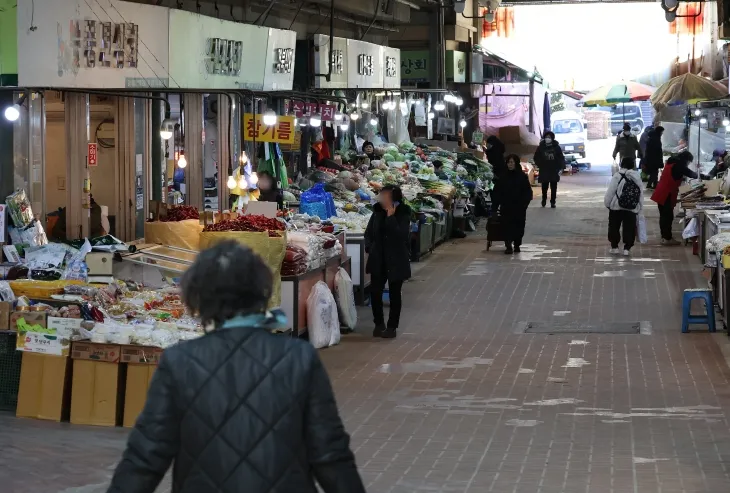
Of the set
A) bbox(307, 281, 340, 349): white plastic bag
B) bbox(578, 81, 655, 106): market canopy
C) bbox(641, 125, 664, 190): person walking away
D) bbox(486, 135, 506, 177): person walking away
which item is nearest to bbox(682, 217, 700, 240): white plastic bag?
bbox(307, 281, 340, 349): white plastic bag

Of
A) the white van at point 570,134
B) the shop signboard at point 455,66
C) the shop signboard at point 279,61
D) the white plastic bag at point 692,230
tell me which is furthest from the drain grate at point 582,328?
the white van at point 570,134

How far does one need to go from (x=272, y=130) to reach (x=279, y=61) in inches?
42.5

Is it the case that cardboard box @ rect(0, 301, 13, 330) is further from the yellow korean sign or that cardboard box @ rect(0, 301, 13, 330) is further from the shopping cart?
the shopping cart

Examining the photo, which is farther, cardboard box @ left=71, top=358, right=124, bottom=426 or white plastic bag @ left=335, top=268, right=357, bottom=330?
white plastic bag @ left=335, top=268, right=357, bottom=330

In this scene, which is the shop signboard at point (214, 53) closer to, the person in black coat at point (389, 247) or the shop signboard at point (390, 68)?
the person in black coat at point (389, 247)

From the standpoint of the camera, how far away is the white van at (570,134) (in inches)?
1797

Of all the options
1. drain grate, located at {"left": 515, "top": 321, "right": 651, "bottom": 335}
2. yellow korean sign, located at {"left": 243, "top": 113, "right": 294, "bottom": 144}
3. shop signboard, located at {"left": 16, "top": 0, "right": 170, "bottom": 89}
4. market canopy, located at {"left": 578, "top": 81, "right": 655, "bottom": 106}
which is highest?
market canopy, located at {"left": 578, "top": 81, "right": 655, "bottom": 106}

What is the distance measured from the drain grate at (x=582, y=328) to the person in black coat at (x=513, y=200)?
6572 millimetres

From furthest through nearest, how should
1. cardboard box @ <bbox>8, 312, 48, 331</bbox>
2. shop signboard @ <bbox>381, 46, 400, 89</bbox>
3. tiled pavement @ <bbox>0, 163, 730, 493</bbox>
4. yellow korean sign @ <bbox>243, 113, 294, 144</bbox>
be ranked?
shop signboard @ <bbox>381, 46, 400, 89</bbox>
yellow korean sign @ <bbox>243, 113, 294, 144</bbox>
cardboard box @ <bbox>8, 312, 48, 331</bbox>
tiled pavement @ <bbox>0, 163, 730, 493</bbox>

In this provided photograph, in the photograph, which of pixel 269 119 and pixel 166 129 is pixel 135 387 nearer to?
pixel 166 129

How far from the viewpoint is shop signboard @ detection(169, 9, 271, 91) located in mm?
13656

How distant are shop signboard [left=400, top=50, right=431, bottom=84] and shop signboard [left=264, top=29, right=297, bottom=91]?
45.8 ft

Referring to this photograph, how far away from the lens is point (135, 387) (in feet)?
31.7

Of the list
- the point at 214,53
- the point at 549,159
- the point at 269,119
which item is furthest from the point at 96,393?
the point at 549,159
